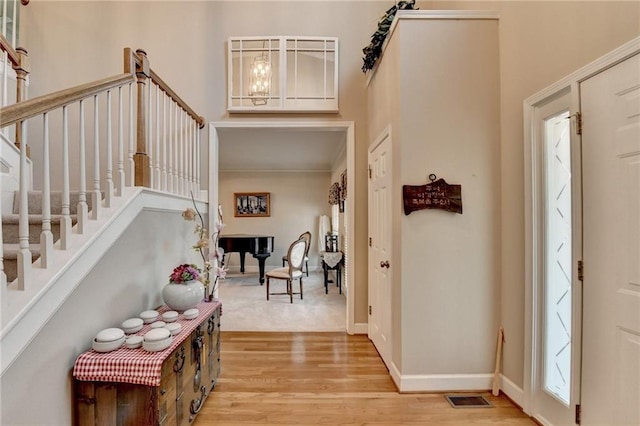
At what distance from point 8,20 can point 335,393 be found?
195 inches

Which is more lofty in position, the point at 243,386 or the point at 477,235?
the point at 477,235

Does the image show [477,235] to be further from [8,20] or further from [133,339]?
[8,20]

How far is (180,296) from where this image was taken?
210 centimetres

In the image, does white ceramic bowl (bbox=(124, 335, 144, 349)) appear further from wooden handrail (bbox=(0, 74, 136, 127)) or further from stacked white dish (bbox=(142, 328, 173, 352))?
wooden handrail (bbox=(0, 74, 136, 127))

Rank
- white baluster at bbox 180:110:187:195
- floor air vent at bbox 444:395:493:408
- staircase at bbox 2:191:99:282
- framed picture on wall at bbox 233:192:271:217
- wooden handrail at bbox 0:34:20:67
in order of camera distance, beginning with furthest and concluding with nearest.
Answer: framed picture on wall at bbox 233:192:271:217 < white baluster at bbox 180:110:187:195 < wooden handrail at bbox 0:34:20:67 < floor air vent at bbox 444:395:493:408 < staircase at bbox 2:191:99:282

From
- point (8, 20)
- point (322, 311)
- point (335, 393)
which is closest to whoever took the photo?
point (335, 393)

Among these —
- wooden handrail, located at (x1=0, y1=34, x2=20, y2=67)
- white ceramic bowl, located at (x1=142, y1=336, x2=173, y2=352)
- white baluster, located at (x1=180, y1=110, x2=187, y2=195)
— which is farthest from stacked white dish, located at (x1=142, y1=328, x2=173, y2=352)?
wooden handrail, located at (x1=0, y1=34, x2=20, y2=67)

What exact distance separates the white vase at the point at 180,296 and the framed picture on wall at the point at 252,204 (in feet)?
19.2

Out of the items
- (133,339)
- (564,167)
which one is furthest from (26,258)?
(564,167)

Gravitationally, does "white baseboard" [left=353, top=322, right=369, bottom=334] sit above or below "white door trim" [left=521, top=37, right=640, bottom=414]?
below

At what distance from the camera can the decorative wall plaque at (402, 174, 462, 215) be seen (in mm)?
2322

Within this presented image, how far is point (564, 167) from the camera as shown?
189 centimetres

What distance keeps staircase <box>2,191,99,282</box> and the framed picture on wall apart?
17.9 ft

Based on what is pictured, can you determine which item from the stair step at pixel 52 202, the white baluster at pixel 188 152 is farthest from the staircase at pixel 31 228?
the white baluster at pixel 188 152
